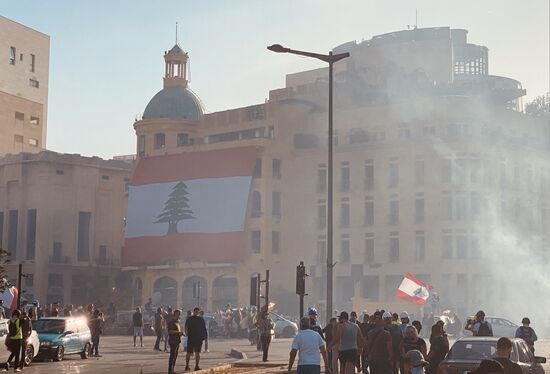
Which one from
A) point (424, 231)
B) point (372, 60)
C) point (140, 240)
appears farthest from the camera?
point (372, 60)

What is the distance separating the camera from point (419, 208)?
86500 mm

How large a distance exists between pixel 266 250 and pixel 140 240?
42.8 ft

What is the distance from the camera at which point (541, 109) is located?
117375 millimetres

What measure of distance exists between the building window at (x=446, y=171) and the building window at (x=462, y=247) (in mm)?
4721

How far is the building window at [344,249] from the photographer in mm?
89812

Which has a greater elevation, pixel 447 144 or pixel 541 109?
pixel 541 109

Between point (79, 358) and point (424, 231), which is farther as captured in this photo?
point (424, 231)

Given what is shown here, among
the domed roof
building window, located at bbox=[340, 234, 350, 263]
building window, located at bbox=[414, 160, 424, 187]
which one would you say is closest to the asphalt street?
building window, located at bbox=[414, 160, 424, 187]

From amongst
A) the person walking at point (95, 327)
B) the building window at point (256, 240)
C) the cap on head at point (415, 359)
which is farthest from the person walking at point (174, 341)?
the building window at point (256, 240)

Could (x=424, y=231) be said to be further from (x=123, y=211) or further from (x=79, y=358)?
(x=79, y=358)

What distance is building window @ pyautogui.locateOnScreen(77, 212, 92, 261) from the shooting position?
10312cm

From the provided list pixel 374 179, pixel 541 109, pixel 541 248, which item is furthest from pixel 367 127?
pixel 541 109

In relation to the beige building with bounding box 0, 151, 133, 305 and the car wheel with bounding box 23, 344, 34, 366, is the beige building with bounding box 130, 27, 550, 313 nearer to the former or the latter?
the beige building with bounding box 0, 151, 133, 305

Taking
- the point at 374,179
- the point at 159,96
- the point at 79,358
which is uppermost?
the point at 159,96
